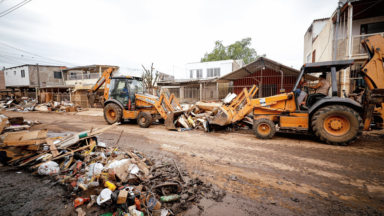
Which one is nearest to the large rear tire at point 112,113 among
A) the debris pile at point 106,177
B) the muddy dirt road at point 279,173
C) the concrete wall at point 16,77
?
the muddy dirt road at point 279,173

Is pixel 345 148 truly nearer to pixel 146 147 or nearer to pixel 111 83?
pixel 146 147

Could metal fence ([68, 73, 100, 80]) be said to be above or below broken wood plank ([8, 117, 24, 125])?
above

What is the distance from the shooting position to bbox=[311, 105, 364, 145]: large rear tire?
4730 mm

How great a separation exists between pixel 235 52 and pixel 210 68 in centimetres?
1596

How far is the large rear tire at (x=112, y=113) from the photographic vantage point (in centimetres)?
828

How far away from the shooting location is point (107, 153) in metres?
4.18

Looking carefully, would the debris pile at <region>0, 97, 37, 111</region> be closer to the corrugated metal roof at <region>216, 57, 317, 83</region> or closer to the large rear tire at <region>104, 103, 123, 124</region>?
the large rear tire at <region>104, 103, 123, 124</region>

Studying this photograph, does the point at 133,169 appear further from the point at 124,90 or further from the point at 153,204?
the point at 124,90

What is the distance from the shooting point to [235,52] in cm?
3912

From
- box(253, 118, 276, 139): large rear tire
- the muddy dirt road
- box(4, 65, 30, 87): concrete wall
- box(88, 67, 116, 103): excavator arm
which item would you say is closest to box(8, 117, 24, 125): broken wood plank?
box(88, 67, 116, 103): excavator arm

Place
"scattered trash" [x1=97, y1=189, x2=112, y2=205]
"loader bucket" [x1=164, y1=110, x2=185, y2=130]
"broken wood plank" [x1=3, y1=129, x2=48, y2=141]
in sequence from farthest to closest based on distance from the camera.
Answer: "loader bucket" [x1=164, y1=110, x2=185, y2=130], "broken wood plank" [x1=3, y1=129, x2=48, y2=141], "scattered trash" [x1=97, y1=189, x2=112, y2=205]

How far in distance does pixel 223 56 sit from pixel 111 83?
3500cm

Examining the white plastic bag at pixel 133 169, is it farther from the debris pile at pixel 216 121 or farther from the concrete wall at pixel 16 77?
the concrete wall at pixel 16 77

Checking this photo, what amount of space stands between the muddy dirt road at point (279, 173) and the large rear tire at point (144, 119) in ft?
6.49
